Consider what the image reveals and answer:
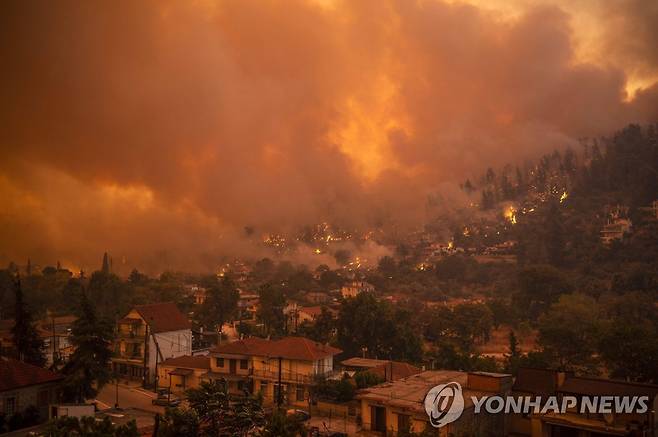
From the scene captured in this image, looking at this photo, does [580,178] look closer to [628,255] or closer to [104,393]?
[628,255]

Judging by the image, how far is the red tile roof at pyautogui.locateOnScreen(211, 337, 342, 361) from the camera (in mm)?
32219

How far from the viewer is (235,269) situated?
120 meters

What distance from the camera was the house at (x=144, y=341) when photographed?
38.0m

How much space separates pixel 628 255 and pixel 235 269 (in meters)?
73.1

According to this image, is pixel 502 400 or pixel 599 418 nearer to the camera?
pixel 599 418

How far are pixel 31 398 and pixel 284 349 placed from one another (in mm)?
13068

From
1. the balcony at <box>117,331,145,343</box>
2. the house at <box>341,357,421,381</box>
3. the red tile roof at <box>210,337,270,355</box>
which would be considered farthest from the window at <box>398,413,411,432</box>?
the balcony at <box>117,331,145,343</box>

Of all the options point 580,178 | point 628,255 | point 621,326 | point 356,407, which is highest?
point 580,178

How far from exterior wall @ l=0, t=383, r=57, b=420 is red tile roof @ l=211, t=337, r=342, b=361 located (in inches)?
394

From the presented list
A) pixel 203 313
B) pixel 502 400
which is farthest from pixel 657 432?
pixel 203 313

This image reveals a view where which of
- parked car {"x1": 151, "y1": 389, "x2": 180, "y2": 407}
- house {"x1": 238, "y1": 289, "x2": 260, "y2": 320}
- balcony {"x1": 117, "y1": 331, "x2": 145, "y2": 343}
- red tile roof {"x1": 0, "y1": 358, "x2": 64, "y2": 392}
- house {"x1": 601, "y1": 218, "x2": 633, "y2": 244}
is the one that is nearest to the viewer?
red tile roof {"x1": 0, "y1": 358, "x2": 64, "y2": 392}

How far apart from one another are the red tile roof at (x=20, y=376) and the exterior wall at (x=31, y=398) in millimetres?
208

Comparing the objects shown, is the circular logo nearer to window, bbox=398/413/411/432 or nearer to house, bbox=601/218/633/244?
window, bbox=398/413/411/432

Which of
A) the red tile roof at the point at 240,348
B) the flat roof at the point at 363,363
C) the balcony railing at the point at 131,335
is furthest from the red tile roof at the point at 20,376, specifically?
the flat roof at the point at 363,363
